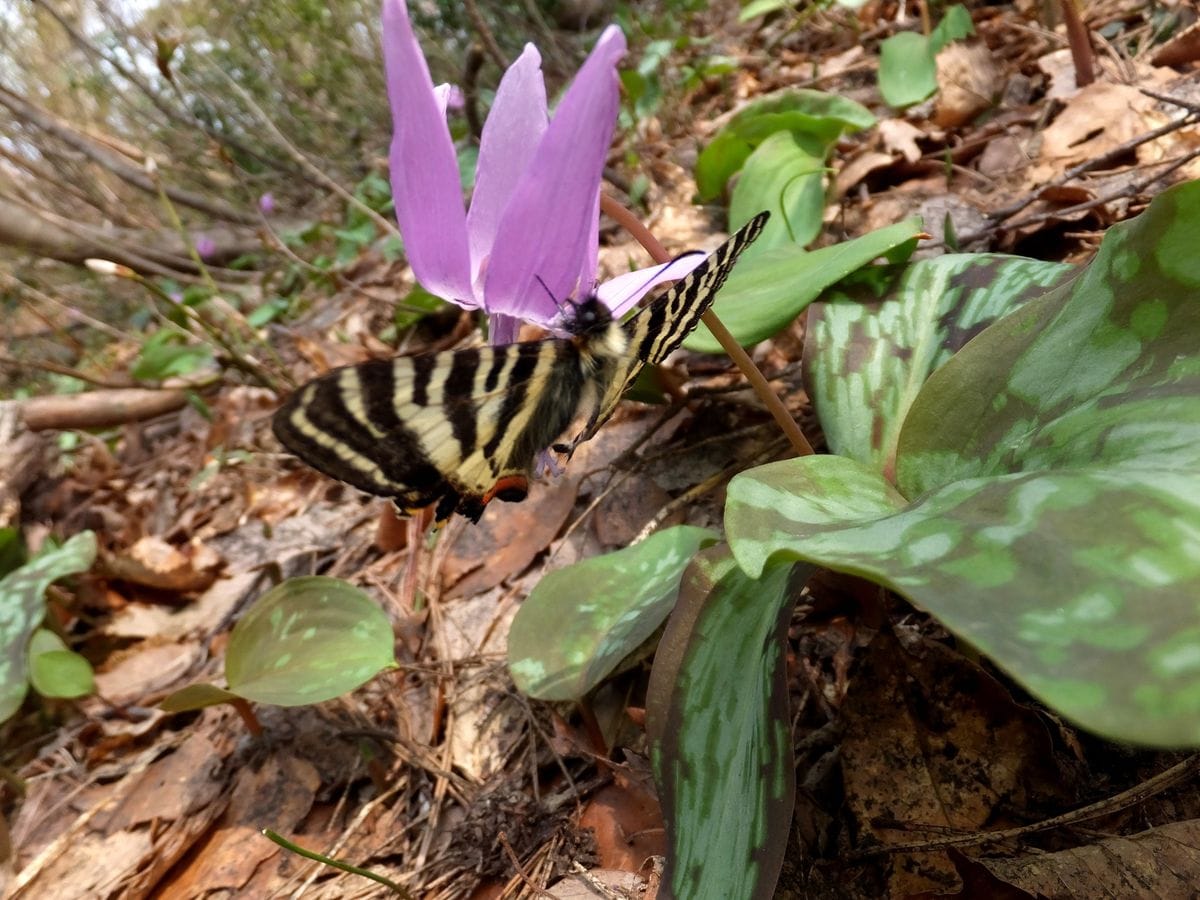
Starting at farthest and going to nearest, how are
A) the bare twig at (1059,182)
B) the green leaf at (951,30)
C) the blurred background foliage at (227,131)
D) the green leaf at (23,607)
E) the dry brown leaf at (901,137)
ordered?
the blurred background foliage at (227,131) → the green leaf at (951,30) → the dry brown leaf at (901,137) → the green leaf at (23,607) → the bare twig at (1059,182)

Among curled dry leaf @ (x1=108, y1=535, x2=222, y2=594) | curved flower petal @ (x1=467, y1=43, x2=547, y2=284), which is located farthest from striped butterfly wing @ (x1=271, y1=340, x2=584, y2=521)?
curled dry leaf @ (x1=108, y1=535, x2=222, y2=594)

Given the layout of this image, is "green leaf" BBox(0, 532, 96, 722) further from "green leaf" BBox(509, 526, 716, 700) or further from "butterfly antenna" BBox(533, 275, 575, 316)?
"butterfly antenna" BBox(533, 275, 575, 316)

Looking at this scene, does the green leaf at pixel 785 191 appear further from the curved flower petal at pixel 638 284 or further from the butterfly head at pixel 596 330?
the butterfly head at pixel 596 330

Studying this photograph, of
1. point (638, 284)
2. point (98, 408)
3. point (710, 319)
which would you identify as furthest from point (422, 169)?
point (98, 408)

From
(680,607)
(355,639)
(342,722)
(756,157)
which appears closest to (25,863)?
(342,722)

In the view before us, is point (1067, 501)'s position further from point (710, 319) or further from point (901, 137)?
point (901, 137)

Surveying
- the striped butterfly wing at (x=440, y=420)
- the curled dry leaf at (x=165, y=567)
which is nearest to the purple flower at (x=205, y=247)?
the curled dry leaf at (x=165, y=567)
